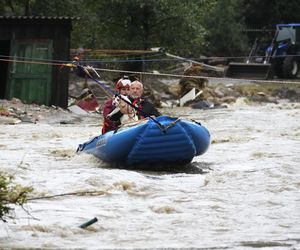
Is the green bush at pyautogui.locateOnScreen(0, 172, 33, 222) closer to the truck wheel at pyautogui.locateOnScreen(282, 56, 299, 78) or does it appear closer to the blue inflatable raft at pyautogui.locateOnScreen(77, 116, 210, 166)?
the blue inflatable raft at pyautogui.locateOnScreen(77, 116, 210, 166)

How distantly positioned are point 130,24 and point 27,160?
54.9ft

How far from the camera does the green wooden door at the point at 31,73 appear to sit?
20922 millimetres

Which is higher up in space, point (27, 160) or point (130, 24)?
point (130, 24)

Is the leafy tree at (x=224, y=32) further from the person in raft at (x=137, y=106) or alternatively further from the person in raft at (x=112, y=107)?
the person in raft at (x=137, y=106)

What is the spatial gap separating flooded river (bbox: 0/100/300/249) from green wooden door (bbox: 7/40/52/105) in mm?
6662

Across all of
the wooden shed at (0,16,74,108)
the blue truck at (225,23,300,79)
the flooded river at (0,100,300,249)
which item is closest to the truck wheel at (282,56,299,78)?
the blue truck at (225,23,300,79)

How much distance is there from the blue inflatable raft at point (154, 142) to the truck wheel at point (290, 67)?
21130 mm

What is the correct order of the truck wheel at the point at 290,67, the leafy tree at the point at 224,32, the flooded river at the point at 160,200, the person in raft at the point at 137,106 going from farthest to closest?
the leafy tree at the point at 224,32, the truck wheel at the point at 290,67, the person in raft at the point at 137,106, the flooded river at the point at 160,200

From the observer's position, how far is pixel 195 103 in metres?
24.3

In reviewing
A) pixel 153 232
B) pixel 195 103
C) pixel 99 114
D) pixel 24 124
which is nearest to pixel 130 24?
pixel 195 103

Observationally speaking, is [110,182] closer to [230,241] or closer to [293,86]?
[230,241]

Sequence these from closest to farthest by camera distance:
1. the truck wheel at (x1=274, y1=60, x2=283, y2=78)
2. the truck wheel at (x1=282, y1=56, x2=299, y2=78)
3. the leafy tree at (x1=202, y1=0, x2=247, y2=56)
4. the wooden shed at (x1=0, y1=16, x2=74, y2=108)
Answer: the wooden shed at (x1=0, y1=16, x2=74, y2=108) < the truck wheel at (x1=282, y1=56, x2=299, y2=78) < the truck wheel at (x1=274, y1=60, x2=283, y2=78) < the leafy tree at (x1=202, y1=0, x2=247, y2=56)

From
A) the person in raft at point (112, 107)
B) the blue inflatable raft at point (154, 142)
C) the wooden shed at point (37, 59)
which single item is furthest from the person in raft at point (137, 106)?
the wooden shed at point (37, 59)

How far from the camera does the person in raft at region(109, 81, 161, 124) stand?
10.3 meters
